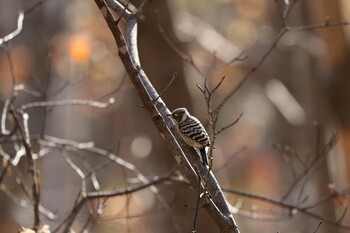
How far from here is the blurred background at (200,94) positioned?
21.4 ft

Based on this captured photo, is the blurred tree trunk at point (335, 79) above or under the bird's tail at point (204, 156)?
above

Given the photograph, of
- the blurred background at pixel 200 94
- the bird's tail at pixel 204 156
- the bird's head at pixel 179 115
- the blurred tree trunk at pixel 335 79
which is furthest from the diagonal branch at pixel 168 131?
the blurred tree trunk at pixel 335 79

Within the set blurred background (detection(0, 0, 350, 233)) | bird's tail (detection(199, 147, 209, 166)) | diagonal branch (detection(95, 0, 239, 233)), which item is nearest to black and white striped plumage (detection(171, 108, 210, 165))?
bird's tail (detection(199, 147, 209, 166))

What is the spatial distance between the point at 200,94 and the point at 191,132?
502 cm

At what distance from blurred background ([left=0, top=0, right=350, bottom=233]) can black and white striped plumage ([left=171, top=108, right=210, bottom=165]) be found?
1.57 meters

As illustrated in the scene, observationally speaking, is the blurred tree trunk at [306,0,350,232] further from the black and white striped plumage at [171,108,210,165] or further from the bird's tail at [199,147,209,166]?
the bird's tail at [199,147,209,166]

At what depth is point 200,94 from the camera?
26.1 feet

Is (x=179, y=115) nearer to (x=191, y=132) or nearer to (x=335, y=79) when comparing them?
(x=191, y=132)

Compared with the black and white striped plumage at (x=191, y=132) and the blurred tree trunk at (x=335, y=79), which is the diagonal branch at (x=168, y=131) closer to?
the black and white striped plumage at (x=191, y=132)

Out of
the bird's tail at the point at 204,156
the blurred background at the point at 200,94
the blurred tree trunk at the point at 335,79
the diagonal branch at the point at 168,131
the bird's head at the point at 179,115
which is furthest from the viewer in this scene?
the blurred tree trunk at the point at 335,79

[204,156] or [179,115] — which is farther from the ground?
[179,115]

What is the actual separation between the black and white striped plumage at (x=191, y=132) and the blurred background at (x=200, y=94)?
157cm

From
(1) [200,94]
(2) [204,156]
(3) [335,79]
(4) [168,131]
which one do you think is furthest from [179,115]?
(1) [200,94]

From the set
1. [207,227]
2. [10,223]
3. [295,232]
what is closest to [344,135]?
[207,227]
